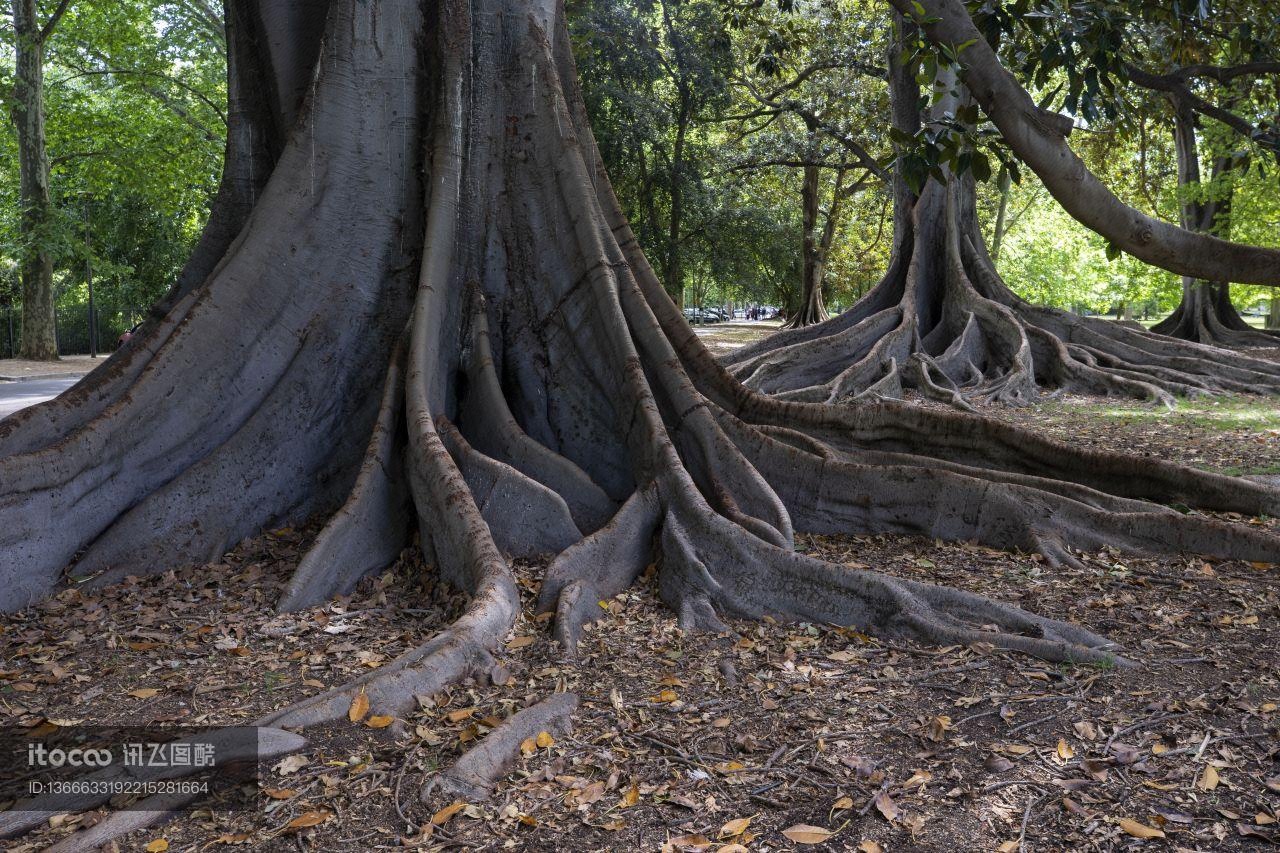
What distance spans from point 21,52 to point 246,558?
20935mm

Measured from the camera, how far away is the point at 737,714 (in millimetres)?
3508

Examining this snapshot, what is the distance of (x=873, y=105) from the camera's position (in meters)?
20.4

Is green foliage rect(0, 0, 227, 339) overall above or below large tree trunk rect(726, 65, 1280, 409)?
above

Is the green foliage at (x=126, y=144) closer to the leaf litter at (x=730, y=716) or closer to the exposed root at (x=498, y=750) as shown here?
the leaf litter at (x=730, y=716)

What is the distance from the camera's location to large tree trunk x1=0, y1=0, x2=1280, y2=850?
4871 millimetres

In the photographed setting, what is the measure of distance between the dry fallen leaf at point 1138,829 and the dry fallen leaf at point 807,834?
849 mm

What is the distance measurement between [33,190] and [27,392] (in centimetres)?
829

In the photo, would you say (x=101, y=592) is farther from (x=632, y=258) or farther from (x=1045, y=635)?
(x=1045, y=635)

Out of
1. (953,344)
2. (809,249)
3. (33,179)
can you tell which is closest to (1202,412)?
(953,344)


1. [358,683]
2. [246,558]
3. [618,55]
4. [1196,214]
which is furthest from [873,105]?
[358,683]

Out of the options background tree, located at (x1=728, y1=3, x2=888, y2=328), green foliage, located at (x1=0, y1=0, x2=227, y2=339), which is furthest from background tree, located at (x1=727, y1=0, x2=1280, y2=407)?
green foliage, located at (x1=0, y1=0, x2=227, y2=339)

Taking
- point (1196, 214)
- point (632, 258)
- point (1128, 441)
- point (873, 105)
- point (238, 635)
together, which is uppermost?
point (873, 105)

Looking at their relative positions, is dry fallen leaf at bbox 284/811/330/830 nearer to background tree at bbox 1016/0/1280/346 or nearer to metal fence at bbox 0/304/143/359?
background tree at bbox 1016/0/1280/346

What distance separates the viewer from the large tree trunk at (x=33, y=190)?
20.2 metres
